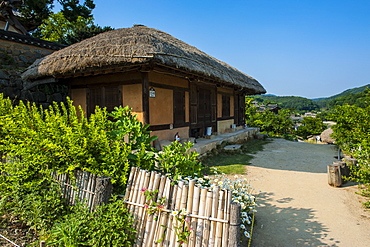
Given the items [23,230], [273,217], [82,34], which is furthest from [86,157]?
[82,34]

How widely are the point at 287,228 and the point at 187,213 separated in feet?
5.72

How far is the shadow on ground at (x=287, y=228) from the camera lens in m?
2.92

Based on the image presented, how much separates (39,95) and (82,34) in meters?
8.93

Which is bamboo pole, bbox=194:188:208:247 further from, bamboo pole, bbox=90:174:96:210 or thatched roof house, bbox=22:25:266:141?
thatched roof house, bbox=22:25:266:141

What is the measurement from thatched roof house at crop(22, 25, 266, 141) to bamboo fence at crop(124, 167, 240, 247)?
3.45 metres

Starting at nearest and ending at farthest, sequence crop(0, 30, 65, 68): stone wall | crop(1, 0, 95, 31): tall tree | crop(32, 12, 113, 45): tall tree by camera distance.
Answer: crop(0, 30, 65, 68): stone wall < crop(1, 0, 95, 31): tall tree < crop(32, 12, 113, 45): tall tree

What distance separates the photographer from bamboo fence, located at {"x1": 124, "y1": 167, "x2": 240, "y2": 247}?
221cm

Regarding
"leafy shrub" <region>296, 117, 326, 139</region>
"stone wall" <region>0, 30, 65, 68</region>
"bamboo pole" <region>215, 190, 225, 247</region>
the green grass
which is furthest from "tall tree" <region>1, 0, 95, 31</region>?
"leafy shrub" <region>296, 117, 326, 139</region>

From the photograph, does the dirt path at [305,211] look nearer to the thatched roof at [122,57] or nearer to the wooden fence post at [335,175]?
the wooden fence post at [335,175]

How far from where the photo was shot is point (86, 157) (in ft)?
9.81

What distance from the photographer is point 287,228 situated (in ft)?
10.7

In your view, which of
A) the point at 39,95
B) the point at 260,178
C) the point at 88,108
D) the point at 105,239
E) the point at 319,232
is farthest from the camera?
the point at 39,95

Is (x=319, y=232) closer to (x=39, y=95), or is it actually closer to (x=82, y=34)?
(x=39, y=95)

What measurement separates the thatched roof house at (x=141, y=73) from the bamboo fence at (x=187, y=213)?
3.45 meters
